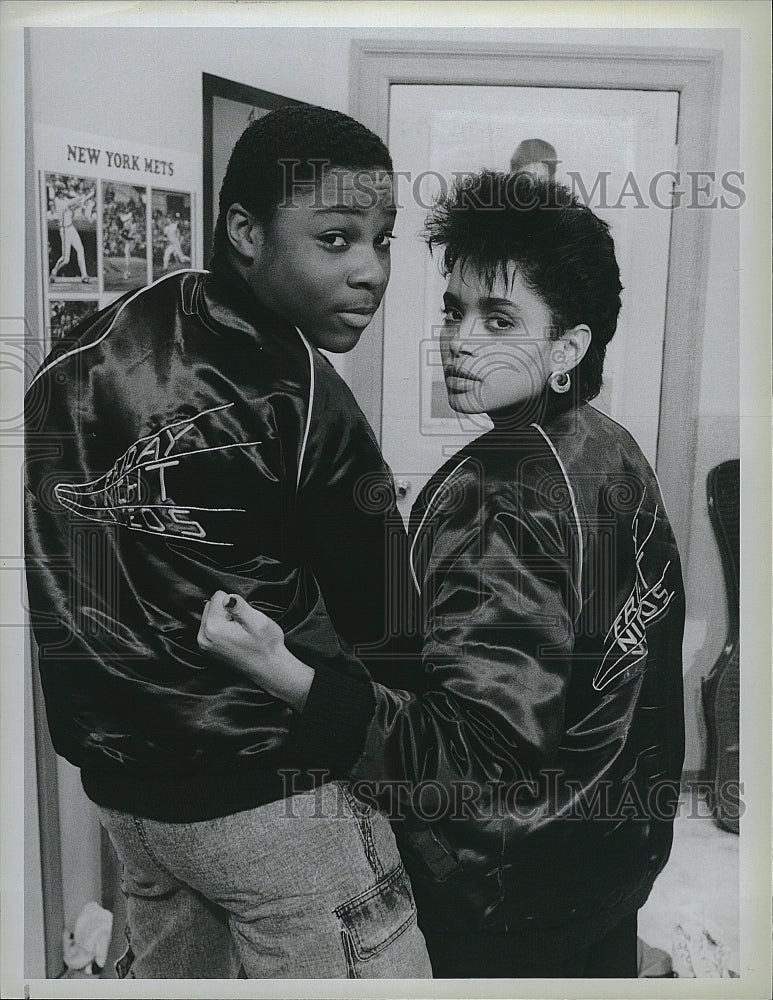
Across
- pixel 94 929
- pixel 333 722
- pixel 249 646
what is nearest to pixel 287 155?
pixel 249 646

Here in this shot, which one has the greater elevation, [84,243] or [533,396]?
[84,243]

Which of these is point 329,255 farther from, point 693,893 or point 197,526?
point 693,893

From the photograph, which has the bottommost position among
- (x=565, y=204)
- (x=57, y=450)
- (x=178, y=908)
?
(x=178, y=908)

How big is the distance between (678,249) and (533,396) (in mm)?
364

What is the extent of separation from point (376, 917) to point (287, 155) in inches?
50.6

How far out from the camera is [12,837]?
1.63 m

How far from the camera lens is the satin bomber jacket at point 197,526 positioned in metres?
1.53

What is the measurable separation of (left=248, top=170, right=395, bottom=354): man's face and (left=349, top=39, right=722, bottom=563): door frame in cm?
6

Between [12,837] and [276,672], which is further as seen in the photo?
[12,837]

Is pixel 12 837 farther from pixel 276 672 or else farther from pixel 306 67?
pixel 306 67

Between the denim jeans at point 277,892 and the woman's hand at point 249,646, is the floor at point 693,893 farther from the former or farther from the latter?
the woman's hand at point 249,646

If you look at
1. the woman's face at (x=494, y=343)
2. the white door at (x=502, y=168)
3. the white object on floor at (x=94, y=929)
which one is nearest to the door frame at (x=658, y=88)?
the white door at (x=502, y=168)

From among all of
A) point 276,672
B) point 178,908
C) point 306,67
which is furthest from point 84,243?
point 178,908

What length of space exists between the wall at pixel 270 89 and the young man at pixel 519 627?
127 mm
